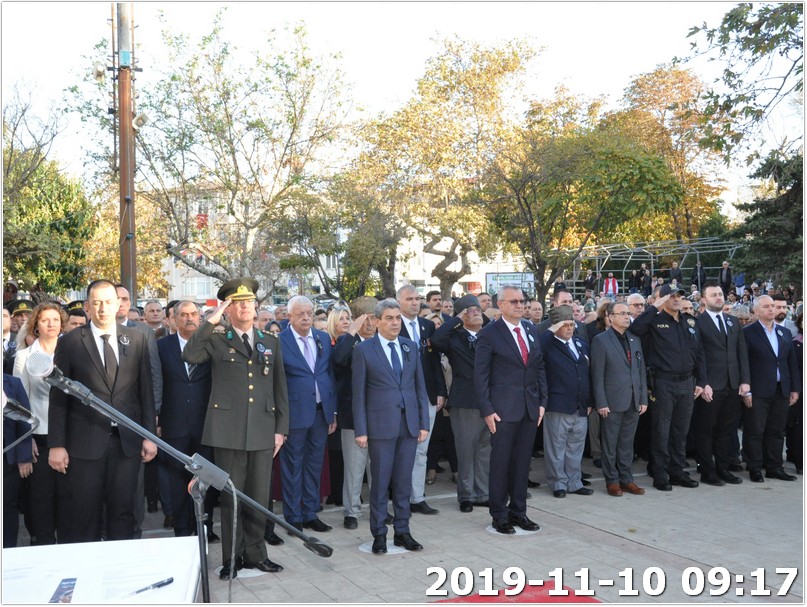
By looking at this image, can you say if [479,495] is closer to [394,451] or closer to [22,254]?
[394,451]

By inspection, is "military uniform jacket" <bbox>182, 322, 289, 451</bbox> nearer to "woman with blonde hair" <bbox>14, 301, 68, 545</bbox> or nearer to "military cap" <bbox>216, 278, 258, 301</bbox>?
"military cap" <bbox>216, 278, 258, 301</bbox>

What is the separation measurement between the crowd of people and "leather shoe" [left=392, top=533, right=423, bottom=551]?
0.06 ft

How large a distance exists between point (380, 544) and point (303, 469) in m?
1.19

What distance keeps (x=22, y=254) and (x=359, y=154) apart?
10.3 m

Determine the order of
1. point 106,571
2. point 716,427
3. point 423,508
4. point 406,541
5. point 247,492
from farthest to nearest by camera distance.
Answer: point 716,427 → point 423,508 → point 406,541 → point 247,492 → point 106,571

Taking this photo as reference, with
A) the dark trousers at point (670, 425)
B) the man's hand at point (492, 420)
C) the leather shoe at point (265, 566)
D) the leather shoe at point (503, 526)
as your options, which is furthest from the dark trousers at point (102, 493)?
the dark trousers at point (670, 425)

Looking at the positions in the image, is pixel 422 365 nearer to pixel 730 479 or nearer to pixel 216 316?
pixel 216 316

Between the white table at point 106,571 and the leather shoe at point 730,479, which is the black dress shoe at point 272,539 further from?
the leather shoe at point 730,479

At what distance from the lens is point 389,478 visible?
6410 mm

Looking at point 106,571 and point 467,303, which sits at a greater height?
point 467,303

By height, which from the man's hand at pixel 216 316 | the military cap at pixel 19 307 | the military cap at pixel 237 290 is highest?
the military cap at pixel 237 290

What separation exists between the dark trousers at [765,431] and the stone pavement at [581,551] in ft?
2.50

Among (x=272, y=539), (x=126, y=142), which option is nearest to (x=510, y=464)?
(x=272, y=539)

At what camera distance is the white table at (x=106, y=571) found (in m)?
2.89
